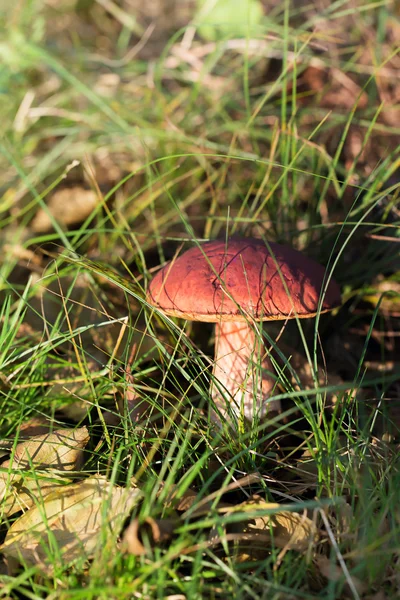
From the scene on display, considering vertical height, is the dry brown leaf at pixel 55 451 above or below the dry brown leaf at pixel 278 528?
above

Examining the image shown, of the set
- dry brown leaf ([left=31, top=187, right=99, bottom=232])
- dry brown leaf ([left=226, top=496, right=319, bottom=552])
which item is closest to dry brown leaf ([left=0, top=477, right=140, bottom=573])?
dry brown leaf ([left=226, top=496, right=319, bottom=552])

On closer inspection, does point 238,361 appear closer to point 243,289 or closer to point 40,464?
point 243,289

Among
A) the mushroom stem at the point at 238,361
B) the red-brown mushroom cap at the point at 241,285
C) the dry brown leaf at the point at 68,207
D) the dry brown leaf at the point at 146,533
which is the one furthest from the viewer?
the dry brown leaf at the point at 68,207

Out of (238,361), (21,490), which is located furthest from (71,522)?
(238,361)

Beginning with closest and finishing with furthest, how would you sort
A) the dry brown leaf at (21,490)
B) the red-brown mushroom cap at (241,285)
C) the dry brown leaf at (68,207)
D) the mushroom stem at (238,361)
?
the dry brown leaf at (21,490) → the red-brown mushroom cap at (241,285) → the mushroom stem at (238,361) → the dry brown leaf at (68,207)

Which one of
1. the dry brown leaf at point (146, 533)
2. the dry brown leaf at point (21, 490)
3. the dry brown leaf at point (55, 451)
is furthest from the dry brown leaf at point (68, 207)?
the dry brown leaf at point (146, 533)

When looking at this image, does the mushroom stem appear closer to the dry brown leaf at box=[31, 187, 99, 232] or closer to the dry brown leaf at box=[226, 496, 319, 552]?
the dry brown leaf at box=[226, 496, 319, 552]

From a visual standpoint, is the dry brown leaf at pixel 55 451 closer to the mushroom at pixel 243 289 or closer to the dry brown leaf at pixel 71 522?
the dry brown leaf at pixel 71 522

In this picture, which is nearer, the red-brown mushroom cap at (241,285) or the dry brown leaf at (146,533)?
the dry brown leaf at (146,533)
